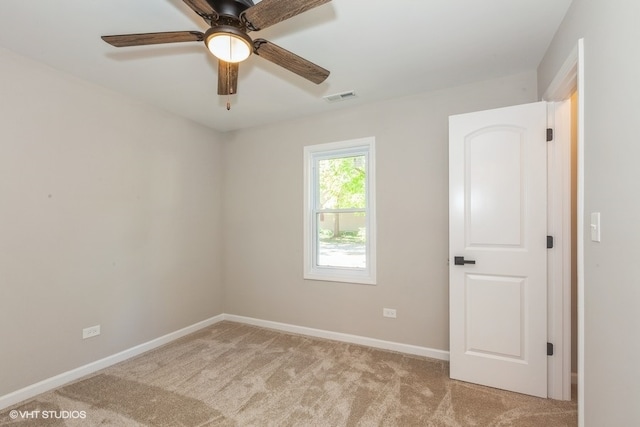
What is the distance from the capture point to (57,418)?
1.96 meters

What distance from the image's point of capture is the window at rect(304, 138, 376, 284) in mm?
3193

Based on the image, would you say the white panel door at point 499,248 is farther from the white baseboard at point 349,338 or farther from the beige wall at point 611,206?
the beige wall at point 611,206

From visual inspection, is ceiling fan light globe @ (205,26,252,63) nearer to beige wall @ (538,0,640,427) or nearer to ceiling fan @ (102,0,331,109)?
ceiling fan @ (102,0,331,109)

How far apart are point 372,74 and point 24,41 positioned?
2562 millimetres

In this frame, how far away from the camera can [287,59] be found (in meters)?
1.70

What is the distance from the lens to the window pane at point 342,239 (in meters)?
3.31

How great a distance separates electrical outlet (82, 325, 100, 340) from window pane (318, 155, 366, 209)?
2479 millimetres

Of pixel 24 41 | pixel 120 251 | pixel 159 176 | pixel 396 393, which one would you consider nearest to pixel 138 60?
pixel 24 41

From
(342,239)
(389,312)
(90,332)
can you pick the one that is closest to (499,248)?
(389,312)

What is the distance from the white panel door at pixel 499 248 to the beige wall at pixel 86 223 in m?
2.93

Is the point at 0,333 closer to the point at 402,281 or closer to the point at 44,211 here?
the point at 44,211

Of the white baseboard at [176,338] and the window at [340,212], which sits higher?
the window at [340,212]

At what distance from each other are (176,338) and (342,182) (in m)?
2.61

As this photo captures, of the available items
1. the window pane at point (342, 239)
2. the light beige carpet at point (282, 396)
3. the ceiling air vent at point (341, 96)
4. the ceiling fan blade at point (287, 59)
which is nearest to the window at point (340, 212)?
the window pane at point (342, 239)
